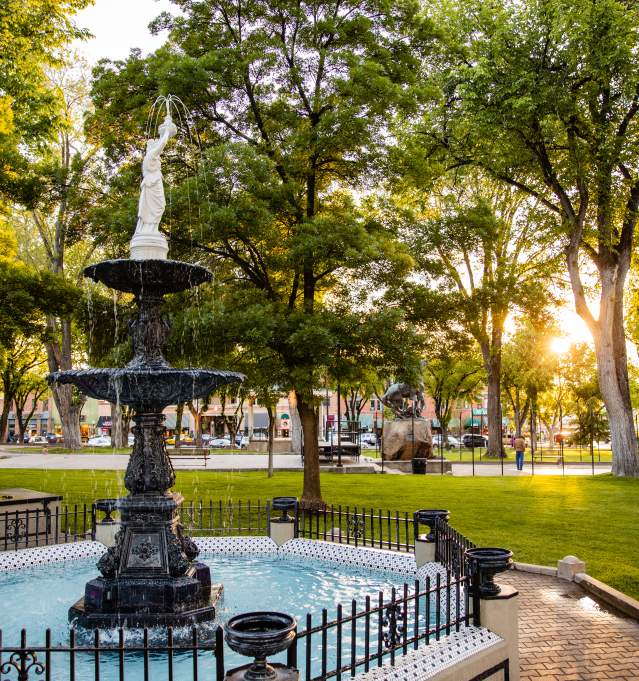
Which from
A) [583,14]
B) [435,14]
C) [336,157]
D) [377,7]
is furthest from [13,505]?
[435,14]

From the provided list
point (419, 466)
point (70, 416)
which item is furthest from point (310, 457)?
point (70, 416)

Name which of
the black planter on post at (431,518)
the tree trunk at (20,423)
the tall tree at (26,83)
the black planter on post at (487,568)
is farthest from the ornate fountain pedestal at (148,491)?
the tree trunk at (20,423)

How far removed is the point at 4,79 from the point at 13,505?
38.3ft

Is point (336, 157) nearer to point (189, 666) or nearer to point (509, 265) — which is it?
point (189, 666)

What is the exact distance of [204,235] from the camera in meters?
14.9

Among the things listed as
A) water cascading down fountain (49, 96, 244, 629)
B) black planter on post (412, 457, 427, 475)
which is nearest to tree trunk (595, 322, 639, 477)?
black planter on post (412, 457, 427, 475)

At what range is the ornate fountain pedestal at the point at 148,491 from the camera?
834 cm

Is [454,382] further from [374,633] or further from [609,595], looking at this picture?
[374,633]

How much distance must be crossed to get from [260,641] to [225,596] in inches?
226

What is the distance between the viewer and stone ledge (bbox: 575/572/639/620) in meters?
9.19

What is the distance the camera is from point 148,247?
9047 mm

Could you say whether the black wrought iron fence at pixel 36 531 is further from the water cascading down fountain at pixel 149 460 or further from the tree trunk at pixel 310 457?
the tree trunk at pixel 310 457

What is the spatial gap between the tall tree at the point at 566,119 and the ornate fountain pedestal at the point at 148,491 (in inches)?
562

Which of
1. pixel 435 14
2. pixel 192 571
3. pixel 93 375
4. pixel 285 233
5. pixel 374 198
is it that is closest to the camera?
pixel 93 375
